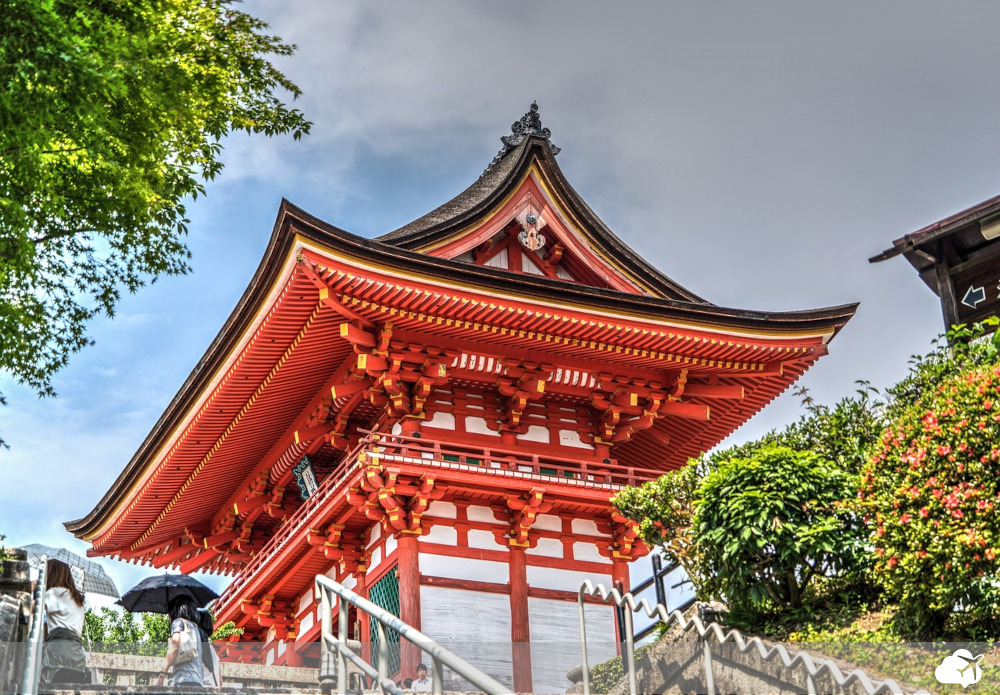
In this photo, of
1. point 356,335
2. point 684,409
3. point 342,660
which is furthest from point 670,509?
point 684,409

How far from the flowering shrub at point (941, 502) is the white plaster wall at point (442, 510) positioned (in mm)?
9058

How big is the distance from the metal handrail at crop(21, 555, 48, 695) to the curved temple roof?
9113 millimetres

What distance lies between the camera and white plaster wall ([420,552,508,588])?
2078 centimetres

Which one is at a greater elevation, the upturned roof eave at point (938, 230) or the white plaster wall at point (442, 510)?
the upturned roof eave at point (938, 230)


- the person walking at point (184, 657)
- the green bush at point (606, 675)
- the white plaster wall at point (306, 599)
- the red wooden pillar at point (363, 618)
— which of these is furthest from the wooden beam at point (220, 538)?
the person walking at point (184, 657)

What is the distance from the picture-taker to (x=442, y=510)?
69.8ft

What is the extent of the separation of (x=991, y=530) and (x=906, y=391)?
3.63m

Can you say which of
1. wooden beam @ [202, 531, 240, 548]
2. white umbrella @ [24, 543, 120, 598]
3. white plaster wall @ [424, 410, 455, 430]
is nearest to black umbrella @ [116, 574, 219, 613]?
white umbrella @ [24, 543, 120, 598]

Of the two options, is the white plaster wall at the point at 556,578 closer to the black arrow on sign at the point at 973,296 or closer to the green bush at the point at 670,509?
the green bush at the point at 670,509

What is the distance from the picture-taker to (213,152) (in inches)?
646

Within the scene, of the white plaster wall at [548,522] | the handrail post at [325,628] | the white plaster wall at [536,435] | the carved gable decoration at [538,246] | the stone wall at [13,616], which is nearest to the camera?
the stone wall at [13,616]

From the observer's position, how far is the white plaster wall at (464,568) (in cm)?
2078

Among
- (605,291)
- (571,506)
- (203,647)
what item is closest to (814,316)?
(605,291)

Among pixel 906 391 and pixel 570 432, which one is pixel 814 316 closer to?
pixel 570 432
